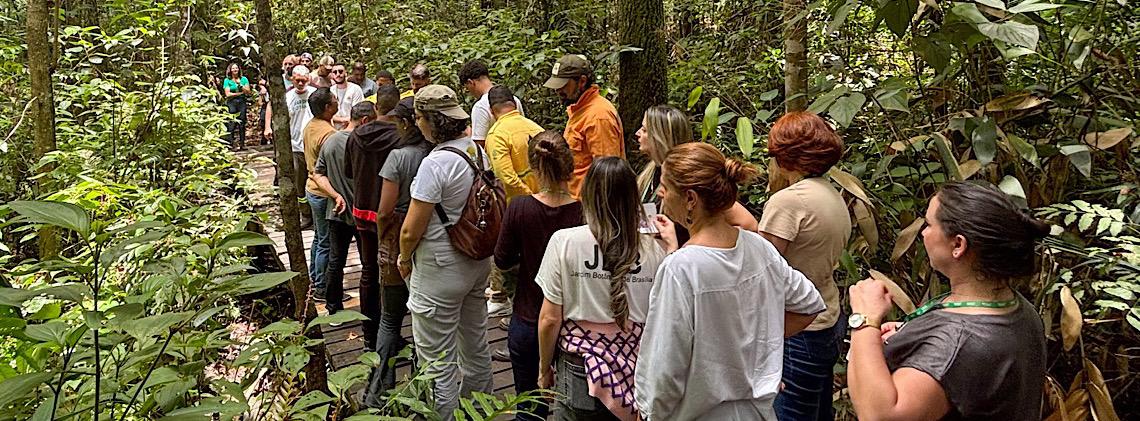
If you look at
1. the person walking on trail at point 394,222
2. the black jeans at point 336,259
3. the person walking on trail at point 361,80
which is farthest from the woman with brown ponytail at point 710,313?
the person walking on trail at point 361,80

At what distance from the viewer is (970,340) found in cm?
175

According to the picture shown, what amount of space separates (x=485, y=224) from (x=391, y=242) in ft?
2.31

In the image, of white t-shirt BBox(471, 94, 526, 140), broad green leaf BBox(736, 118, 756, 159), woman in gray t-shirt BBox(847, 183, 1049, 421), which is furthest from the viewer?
white t-shirt BBox(471, 94, 526, 140)

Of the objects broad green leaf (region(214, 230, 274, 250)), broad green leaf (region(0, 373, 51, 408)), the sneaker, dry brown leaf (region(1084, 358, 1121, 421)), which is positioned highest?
broad green leaf (region(214, 230, 274, 250))

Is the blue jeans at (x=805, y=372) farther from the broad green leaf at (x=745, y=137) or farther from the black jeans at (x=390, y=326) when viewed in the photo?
the black jeans at (x=390, y=326)

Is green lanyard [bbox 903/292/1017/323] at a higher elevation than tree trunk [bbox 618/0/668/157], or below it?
below

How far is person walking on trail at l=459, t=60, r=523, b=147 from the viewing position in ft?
18.0

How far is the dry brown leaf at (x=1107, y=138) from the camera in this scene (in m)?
3.07

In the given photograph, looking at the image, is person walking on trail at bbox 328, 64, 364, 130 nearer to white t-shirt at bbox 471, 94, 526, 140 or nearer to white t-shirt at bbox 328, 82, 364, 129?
white t-shirt at bbox 328, 82, 364, 129

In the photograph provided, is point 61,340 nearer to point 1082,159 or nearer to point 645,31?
point 1082,159

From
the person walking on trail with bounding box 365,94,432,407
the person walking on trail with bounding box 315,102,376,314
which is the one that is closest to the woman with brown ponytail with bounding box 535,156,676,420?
the person walking on trail with bounding box 365,94,432,407

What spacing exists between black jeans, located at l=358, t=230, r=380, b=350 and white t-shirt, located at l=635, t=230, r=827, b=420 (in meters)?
2.84

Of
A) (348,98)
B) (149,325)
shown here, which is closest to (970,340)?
(149,325)

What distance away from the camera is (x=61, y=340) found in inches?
55.0
